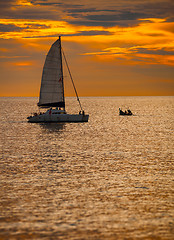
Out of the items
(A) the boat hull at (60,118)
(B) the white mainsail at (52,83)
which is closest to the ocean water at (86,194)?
(A) the boat hull at (60,118)

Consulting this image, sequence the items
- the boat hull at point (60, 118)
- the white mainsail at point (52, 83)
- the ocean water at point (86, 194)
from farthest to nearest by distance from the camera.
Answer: the white mainsail at point (52, 83) → the boat hull at point (60, 118) → the ocean water at point (86, 194)

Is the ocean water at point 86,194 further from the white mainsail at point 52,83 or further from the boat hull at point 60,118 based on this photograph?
the white mainsail at point 52,83

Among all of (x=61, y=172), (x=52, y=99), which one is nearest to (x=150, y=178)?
(x=61, y=172)

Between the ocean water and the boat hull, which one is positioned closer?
the ocean water

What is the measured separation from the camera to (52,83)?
81562mm

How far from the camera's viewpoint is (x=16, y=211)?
19812 mm

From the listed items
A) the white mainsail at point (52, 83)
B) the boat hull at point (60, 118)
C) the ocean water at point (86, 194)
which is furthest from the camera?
the white mainsail at point (52, 83)

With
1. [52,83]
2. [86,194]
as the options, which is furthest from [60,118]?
[86,194]

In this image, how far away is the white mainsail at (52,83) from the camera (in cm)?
8138

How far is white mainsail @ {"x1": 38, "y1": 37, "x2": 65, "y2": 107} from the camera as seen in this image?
81.4 metres

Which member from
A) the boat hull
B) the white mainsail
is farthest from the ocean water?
the white mainsail

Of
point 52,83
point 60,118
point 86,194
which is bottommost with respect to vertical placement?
point 86,194

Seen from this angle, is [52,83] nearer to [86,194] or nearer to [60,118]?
[60,118]

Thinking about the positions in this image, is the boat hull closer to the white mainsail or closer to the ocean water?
the white mainsail
